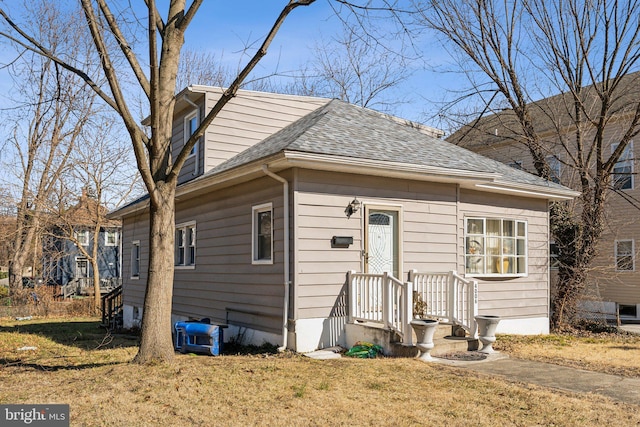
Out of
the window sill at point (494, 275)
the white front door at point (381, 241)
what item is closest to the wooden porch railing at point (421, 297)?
the white front door at point (381, 241)

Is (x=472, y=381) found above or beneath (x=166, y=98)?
beneath

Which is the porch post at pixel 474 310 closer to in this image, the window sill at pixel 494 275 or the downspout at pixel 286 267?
the window sill at pixel 494 275

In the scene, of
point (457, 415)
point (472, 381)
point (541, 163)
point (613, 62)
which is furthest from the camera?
point (541, 163)

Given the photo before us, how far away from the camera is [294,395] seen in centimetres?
631

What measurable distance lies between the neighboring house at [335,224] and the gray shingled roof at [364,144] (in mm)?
57

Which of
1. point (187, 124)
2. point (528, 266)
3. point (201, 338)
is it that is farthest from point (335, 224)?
point (187, 124)

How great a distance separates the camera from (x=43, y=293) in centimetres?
2247

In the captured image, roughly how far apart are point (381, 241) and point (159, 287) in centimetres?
438

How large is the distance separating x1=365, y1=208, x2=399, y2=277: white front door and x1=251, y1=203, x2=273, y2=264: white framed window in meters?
1.78

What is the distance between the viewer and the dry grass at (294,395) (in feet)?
18.1

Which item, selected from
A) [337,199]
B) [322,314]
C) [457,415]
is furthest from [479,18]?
[457,415]

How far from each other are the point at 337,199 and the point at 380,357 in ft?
9.11

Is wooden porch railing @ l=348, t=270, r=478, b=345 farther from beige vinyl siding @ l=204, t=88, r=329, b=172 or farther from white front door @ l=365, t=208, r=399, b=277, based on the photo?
beige vinyl siding @ l=204, t=88, r=329, b=172

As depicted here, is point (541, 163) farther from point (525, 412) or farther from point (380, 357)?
point (525, 412)
